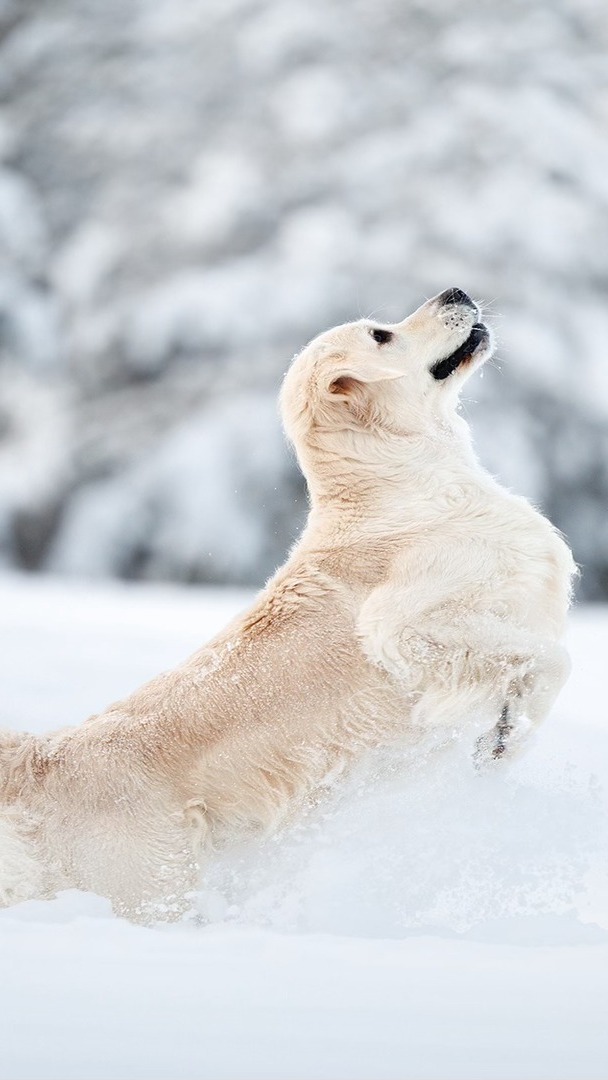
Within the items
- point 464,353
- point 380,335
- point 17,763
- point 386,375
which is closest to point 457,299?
point 464,353

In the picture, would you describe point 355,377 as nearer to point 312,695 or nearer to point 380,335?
point 380,335

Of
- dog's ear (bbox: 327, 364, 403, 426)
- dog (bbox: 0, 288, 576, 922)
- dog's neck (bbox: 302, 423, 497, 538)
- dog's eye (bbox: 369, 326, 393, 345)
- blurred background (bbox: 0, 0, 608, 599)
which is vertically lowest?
dog (bbox: 0, 288, 576, 922)

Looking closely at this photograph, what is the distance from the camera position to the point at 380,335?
3219 millimetres

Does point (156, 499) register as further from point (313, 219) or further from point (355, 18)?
point (355, 18)

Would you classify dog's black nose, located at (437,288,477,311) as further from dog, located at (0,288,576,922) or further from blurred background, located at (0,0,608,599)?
blurred background, located at (0,0,608,599)

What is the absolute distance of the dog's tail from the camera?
268 centimetres

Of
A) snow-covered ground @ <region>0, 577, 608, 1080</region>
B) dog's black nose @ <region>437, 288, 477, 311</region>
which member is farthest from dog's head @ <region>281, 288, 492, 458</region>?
snow-covered ground @ <region>0, 577, 608, 1080</region>

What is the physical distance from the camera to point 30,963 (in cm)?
224

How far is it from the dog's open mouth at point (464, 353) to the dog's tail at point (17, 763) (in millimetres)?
1477

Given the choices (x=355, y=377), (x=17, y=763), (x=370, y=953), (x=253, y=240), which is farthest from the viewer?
(x=253, y=240)

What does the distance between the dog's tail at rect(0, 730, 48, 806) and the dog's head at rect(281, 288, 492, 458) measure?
1.07 meters

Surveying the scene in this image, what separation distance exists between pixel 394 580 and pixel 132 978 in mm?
1122

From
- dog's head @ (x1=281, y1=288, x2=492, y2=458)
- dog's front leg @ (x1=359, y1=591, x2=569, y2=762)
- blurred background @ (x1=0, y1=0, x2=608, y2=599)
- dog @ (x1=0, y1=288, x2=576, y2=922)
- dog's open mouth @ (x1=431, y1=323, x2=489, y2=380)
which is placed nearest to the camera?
dog @ (x1=0, y1=288, x2=576, y2=922)

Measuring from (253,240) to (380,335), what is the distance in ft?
34.7
